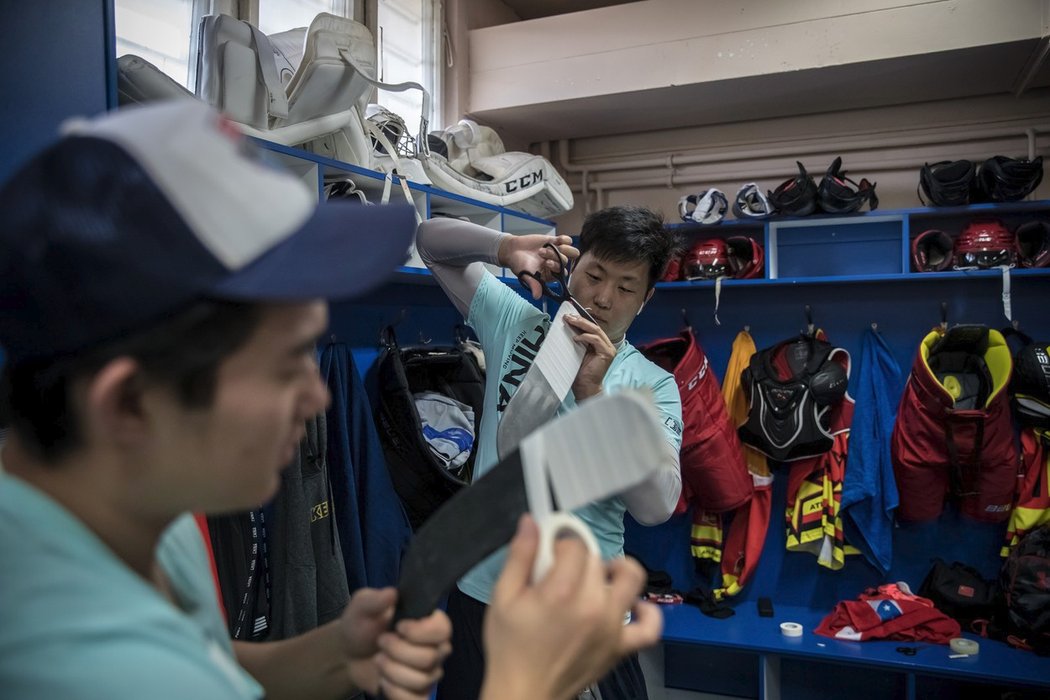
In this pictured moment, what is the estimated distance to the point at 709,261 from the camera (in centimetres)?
322

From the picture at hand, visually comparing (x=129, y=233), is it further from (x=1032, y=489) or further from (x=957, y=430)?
(x=1032, y=489)

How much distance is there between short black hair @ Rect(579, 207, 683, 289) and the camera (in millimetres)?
1802

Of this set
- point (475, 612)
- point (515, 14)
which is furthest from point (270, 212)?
point (515, 14)

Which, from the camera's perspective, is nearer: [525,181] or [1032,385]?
[1032,385]

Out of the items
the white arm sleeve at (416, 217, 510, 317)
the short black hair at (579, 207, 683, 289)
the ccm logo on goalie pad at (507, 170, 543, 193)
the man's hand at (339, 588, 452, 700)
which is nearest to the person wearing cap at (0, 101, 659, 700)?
the man's hand at (339, 588, 452, 700)

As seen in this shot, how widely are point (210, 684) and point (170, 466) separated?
5.8 inches

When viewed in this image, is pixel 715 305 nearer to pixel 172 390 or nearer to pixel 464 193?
pixel 464 193

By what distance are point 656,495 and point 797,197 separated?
6.65 feet

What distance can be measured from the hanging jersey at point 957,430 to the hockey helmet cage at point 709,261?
2.81ft

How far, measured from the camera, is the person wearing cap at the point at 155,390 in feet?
1.49

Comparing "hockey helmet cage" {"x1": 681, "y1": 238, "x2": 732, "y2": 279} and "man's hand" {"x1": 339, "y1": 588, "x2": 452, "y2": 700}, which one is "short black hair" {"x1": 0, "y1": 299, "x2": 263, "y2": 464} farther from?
"hockey helmet cage" {"x1": 681, "y1": 238, "x2": 732, "y2": 279}

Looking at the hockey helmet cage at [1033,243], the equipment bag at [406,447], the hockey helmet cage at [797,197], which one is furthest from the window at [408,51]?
the hockey helmet cage at [1033,243]

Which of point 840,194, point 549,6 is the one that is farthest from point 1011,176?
point 549,6

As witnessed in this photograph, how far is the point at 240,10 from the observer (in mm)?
2377
